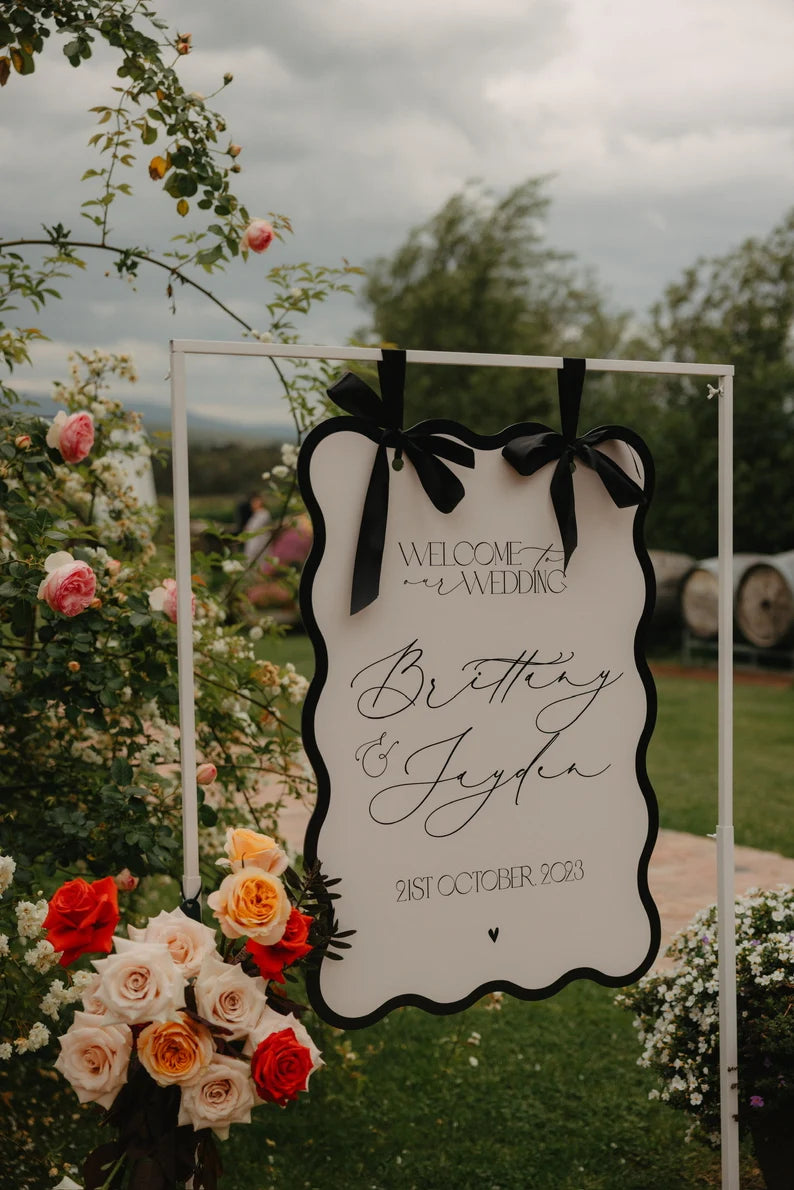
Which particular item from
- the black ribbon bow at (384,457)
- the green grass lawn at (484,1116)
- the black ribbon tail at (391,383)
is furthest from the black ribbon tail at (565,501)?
the green grass lawn at (484,1116)

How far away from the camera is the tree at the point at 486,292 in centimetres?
1623

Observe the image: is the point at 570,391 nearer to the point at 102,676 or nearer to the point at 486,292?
the point at 102,676

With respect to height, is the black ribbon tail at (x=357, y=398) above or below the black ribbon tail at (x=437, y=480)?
above

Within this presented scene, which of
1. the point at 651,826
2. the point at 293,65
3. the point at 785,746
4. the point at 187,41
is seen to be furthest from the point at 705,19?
the point at 651,826

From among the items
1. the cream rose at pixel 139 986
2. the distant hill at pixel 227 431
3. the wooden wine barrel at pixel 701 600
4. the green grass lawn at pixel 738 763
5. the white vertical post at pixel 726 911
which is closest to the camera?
the cream rose at pixel 139 986

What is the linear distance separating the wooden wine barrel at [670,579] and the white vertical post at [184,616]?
9.73 meters

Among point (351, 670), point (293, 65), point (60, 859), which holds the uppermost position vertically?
point (293, 65)

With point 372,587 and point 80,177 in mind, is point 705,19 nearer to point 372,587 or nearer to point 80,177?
point 80,177

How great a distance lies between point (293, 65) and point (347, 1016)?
37.8 ft

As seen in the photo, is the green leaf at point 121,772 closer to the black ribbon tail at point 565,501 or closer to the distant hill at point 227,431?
the black ribbon tail at point 565,501

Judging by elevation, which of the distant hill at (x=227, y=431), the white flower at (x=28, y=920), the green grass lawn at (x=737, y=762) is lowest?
the green grass lawn at (x=737, y=762)

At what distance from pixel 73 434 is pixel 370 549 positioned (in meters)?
0.76

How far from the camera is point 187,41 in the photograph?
2.35 metres

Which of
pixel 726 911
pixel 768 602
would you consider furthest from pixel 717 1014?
pixel 768 602
